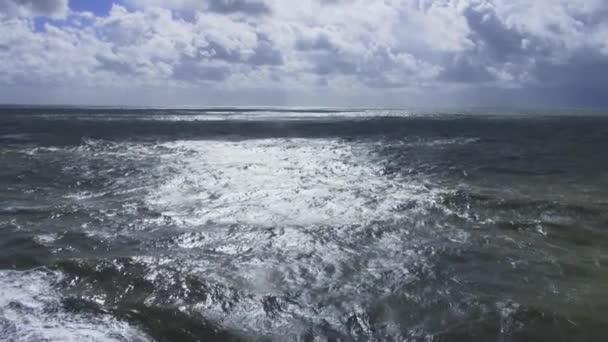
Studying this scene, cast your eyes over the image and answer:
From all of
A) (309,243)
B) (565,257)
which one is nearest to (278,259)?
(309,243)

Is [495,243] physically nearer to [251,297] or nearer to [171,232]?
[251,297]

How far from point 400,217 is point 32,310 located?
1105 centimetres

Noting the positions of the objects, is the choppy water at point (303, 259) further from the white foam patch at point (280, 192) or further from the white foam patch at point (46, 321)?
the white foam patch at point (280, 192)

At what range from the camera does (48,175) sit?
24469 millimetres

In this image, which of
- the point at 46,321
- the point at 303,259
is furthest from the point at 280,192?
the point at 46,321

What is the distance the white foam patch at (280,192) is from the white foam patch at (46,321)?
6096 millimetres

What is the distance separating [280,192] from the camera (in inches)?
789

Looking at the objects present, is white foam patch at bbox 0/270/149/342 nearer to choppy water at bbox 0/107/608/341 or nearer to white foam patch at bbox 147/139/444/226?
choppy water at bbox 0/107/608/341

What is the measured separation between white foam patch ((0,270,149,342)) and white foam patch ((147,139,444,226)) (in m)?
6.10

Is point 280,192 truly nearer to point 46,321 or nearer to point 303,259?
point 303,259

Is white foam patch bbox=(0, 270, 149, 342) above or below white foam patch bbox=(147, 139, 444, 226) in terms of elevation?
below

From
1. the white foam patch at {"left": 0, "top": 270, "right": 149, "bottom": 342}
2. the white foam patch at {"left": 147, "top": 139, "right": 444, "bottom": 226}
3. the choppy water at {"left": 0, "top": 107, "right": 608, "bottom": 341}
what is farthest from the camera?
the white foam patch at {"left": 147, "top": 139, "right": 444, "bottom": 226}

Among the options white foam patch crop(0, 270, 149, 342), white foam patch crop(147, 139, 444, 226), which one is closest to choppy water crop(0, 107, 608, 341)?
white foam patch crop(0, 270, 149, 342)

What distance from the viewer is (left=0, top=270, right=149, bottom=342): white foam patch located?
7.20 metres
